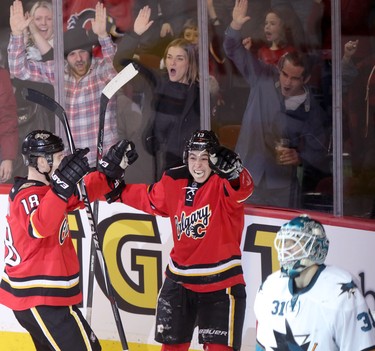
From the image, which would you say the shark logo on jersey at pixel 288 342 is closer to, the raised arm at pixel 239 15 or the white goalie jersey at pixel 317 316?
Answer: the white goalie jersey at pixel 317 316

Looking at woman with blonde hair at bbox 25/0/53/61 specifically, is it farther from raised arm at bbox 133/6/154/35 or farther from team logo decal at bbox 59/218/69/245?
team logo decal at bbox 59/218/69/245

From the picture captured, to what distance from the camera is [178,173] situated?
4.54 metres

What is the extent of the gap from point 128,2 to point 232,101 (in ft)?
2.27

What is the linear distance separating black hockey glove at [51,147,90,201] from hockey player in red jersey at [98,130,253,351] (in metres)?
0.35

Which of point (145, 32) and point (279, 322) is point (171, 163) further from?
point (279, 322)

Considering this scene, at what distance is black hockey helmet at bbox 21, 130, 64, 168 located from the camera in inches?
167

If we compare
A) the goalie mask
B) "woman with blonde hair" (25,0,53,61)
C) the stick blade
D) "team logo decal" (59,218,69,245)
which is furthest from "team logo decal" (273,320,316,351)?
"woman with blonde hair" (25,0,53,61)

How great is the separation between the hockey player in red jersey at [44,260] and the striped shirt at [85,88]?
80 centimetres

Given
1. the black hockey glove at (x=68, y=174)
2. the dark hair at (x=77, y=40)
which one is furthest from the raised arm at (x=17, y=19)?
the black hockey glove at (x=68, y=174)

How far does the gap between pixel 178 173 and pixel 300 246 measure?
1451 mm

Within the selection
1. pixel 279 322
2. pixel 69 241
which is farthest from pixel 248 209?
pixel 279 322

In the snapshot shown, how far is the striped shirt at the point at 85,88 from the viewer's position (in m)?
5.09

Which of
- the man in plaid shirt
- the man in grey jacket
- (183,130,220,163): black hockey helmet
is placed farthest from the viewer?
the man in plaid shirt

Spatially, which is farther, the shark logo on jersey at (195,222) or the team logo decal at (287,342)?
the shark logo on jersey at (195,222)
